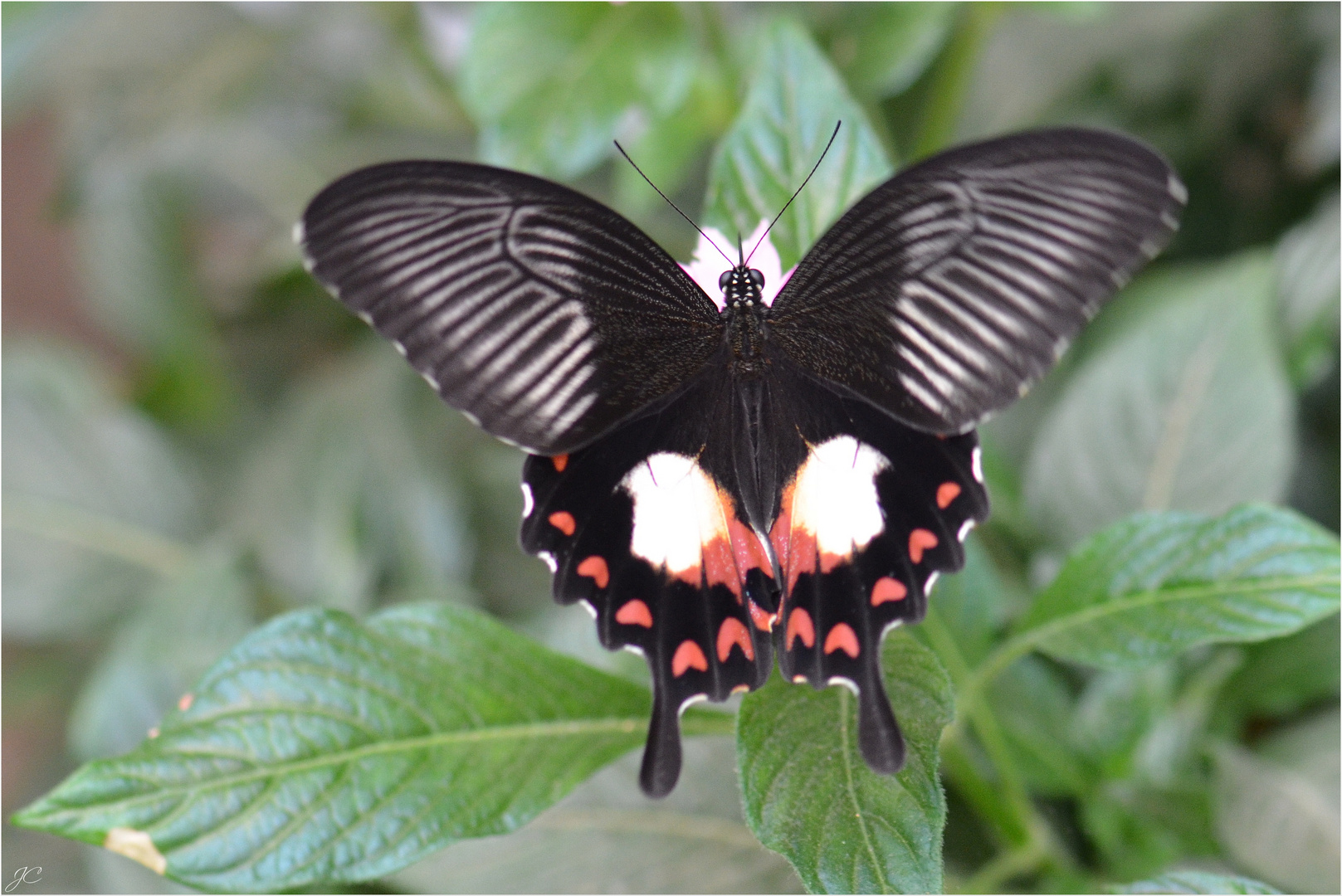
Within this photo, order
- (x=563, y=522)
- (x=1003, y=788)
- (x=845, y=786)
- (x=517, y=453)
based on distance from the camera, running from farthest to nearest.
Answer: (x=517, y=453) → (x=1003, y=788) → (x=563, y=522) → (x=845, y=786)

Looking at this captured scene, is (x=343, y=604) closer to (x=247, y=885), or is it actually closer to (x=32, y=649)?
(x=247, y=885)

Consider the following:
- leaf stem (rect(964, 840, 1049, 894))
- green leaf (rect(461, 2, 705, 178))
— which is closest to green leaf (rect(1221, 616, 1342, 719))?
leaf stem (rect(964, 840, 1049, 894))

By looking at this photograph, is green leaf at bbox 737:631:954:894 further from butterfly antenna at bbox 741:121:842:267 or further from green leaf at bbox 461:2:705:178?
green leaf at bbox 461:2:705:178

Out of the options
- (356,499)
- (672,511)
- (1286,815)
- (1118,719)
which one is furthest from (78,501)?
(1286,815)

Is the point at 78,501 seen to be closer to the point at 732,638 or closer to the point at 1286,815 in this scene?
the point at 732,638

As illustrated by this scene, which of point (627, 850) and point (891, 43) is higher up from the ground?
point (891, 43)

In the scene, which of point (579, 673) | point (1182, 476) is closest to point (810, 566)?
point (579, 673)
